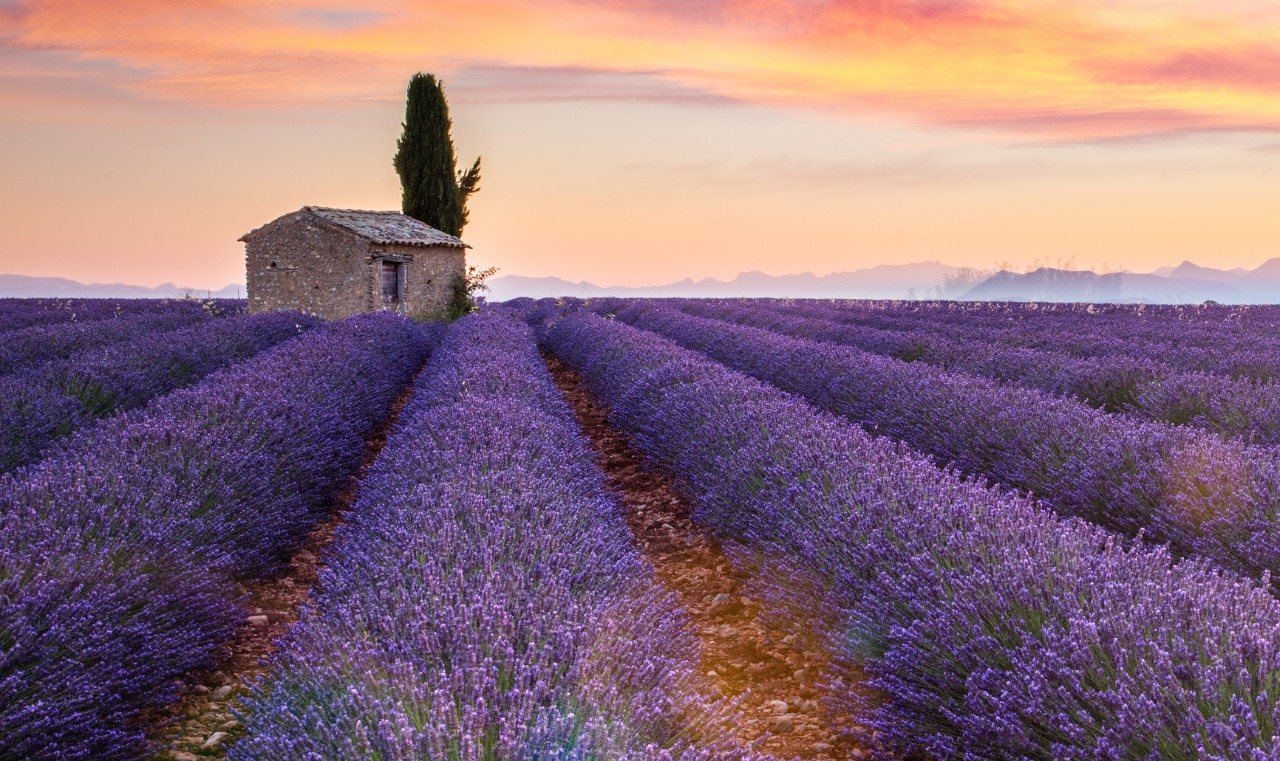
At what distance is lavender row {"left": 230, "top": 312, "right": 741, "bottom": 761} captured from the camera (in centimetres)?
171

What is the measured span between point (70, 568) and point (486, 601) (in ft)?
5.03

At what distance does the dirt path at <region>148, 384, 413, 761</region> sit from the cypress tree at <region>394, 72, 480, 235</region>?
76.5 feet

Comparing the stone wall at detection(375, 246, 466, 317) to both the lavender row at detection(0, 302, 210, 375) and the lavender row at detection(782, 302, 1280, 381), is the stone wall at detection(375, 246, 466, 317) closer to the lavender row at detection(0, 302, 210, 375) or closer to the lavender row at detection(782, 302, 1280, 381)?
the lavender row at detection(0, 302, 210, 375)

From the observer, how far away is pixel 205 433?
452 centimetres

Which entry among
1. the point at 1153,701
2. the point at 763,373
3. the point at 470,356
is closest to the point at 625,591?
the point at 1153,701

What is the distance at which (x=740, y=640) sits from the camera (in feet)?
12.2

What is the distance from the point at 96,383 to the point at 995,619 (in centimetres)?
692

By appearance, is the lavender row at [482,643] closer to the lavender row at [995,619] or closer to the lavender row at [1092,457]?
the lavender row at [995,619]

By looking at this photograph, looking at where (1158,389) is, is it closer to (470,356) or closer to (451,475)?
(451,475)

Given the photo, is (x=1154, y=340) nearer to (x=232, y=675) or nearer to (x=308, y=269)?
(x=232, y=675)

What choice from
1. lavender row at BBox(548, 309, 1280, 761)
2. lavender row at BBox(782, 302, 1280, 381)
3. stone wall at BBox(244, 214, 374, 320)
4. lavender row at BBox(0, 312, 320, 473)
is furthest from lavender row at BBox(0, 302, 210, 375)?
lavender row at BBox(782, 302, 1280, 381)

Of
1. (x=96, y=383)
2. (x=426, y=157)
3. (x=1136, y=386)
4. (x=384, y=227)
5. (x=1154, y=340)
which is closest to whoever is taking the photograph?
(x=1136, y=386)

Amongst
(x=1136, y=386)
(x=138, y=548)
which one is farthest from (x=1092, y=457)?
(x=138, y=548)

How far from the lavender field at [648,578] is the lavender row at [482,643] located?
0.04 ft
